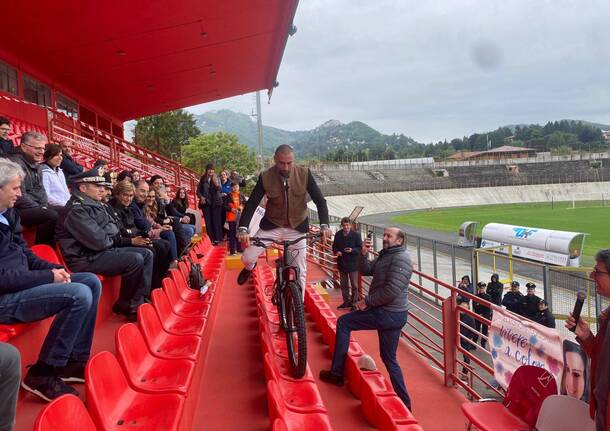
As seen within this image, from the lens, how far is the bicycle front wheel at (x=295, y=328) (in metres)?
3.31

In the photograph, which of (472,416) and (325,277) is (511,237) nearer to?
(325,277)

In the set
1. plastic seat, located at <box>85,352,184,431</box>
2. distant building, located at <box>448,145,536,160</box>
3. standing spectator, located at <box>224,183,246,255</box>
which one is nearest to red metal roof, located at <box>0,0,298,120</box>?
standing spectator, located at <box>224,183,246,255</box>

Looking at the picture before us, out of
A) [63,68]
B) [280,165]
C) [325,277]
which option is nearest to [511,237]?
[325,277]

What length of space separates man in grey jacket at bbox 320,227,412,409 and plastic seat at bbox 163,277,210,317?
1.24m

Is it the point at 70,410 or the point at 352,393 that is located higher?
the point at 70,410

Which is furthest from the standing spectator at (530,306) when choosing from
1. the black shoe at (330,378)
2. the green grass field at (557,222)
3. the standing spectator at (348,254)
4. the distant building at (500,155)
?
the distant building at (500,155)

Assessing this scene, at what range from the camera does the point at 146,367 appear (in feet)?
9.25

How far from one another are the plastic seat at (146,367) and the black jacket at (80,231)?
3.27ft

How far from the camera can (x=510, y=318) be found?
3.76m

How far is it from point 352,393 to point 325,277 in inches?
289

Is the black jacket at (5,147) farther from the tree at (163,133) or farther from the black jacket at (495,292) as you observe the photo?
the tree at (163,133)

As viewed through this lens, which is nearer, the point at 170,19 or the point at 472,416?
the point at 472,416

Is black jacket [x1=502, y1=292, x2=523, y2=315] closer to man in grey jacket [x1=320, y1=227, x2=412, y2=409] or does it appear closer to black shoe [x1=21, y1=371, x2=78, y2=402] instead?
man in grey jacket [x1=320, y1=227, x2=412, y2=409]

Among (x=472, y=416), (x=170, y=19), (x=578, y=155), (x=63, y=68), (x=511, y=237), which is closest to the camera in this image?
(x=472, y=416)
